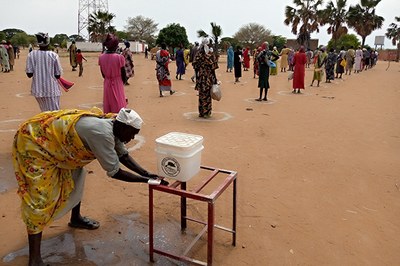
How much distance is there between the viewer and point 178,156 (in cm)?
252

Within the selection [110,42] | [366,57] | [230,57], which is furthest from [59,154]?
[366,57]

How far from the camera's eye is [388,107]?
31.7 feet

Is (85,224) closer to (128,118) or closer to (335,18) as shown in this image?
(128,118)

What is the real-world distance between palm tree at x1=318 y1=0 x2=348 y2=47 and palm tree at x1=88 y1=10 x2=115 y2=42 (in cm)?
2855

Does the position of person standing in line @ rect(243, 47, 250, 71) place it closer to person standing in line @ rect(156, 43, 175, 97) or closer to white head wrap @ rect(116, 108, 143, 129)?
person standing in line @ rect(156, 43, 175, 97)

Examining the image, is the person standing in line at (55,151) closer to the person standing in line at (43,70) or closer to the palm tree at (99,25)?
the person standing in line at (43,70)

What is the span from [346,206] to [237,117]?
4.43 metres

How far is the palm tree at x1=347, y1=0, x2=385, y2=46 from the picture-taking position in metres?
39.3

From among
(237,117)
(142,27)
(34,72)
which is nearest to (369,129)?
(237,117)

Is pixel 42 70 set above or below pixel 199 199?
above

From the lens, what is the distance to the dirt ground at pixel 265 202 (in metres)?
2.84

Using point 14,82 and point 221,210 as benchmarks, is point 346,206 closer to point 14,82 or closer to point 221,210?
point 221,210

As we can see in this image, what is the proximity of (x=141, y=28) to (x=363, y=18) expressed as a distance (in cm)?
4255


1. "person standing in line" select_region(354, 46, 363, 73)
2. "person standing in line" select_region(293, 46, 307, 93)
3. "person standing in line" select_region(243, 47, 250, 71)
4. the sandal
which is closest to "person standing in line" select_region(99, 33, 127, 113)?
the sandal
